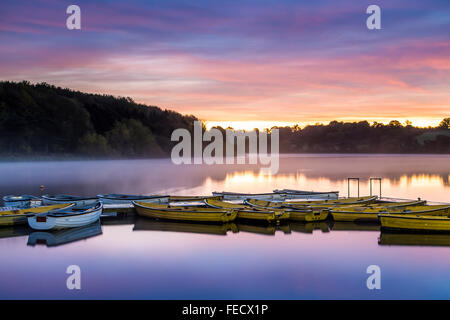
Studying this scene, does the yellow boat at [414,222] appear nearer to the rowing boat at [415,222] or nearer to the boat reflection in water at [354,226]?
the rowing boat at [415,222]

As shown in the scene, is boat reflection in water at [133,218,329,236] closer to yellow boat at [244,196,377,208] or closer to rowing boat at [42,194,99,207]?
yellow boat at [244,196,377,208]

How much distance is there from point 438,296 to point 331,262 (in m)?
4.46

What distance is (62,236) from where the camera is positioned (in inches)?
849

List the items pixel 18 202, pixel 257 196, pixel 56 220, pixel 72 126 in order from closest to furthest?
pixel 56 220 < pixel 18 202 < pixel 257 196 < pixel 72 126

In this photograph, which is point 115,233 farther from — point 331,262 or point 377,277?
point 377,277

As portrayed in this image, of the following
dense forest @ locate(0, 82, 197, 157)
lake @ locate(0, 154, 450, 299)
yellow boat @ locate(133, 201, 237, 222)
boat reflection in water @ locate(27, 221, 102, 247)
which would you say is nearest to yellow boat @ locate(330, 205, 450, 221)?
lake @ locate(0, 154, 450, 299)

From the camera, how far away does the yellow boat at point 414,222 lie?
21.0m

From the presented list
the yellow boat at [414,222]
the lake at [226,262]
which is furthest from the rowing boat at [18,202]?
the yellow boat at [414,222]

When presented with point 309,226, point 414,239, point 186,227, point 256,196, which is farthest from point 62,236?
point 414,239

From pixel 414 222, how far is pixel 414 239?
1.05 m

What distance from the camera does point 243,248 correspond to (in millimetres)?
19750

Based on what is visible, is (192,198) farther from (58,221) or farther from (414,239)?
(414,239)
